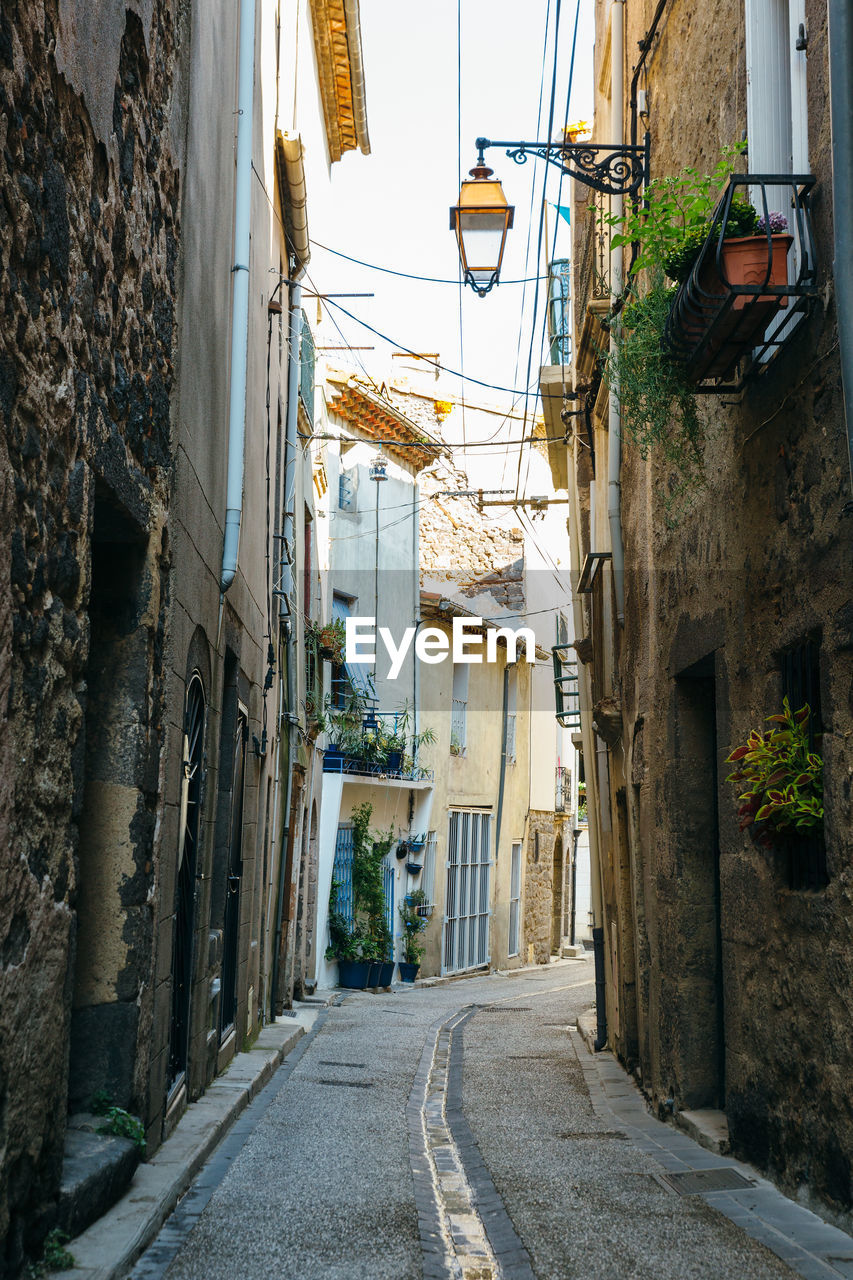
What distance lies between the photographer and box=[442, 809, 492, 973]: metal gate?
75.4 ft

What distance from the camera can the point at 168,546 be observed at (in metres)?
5.37

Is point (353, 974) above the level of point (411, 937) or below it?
below

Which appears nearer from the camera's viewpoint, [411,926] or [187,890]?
[187,890]

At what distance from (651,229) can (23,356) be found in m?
3.50

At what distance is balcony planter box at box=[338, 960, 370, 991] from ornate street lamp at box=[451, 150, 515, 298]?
12.0 m

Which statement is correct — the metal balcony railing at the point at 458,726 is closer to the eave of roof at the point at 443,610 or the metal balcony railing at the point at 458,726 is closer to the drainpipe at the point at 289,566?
the eave of roof at the point at 443,610

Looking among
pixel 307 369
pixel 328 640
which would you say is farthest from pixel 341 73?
pixel 328 640

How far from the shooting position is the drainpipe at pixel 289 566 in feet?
40.7

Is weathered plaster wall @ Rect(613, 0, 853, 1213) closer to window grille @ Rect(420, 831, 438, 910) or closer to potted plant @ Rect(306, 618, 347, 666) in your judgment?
potted plant @ Rect(306, 618, 347, 666)

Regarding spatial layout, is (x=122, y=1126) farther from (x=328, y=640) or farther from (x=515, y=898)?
(x=515, y=898)

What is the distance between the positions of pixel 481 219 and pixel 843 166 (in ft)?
15.1

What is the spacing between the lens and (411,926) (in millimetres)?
20734

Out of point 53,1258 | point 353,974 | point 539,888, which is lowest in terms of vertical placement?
point 353,974

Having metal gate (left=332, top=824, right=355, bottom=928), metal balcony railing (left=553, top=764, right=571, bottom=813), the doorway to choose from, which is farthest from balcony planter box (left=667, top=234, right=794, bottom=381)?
metal balcony railing (left=553, top=764, right=571, bottom=813)
